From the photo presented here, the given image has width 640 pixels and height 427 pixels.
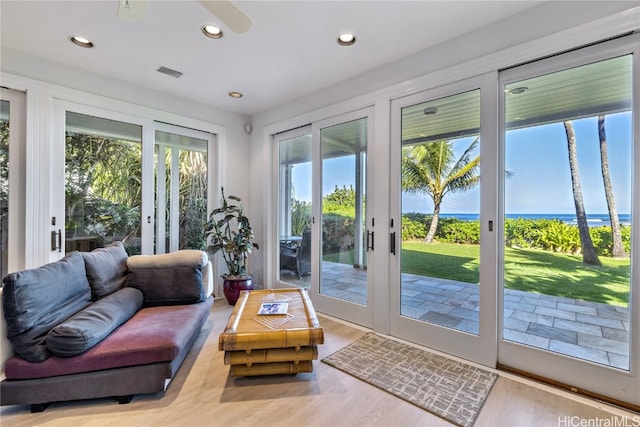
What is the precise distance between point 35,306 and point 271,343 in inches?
57.3

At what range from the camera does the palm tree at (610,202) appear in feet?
6.13

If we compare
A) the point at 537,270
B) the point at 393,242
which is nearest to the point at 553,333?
the point at 537,270

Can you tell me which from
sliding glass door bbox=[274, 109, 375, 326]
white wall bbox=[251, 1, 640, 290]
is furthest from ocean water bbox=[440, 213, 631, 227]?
sliding glass door bbox=[274, 109, 375, 326]

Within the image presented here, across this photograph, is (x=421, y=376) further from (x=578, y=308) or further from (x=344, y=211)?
(x=344, y=211)

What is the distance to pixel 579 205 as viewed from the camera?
2010 mm

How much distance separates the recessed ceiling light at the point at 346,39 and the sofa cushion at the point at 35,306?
277cm

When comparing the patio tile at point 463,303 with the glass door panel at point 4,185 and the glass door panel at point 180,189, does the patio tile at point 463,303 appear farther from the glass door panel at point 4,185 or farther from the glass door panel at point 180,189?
the glass door panel at point 4,185

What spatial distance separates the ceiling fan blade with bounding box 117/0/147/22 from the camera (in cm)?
134

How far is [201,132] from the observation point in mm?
4027

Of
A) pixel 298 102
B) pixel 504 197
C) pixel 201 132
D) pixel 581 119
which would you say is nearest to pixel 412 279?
pixel 504 197

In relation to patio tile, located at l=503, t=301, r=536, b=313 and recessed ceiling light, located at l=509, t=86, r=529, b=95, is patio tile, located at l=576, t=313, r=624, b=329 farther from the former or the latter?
recessed ceiling light, located at l=509, t=86, r=529, b=95

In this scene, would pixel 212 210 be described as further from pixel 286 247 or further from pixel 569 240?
pixel 569 240

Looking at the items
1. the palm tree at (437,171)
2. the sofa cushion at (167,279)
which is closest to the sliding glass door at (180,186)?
the sofa cushion at (167,279)

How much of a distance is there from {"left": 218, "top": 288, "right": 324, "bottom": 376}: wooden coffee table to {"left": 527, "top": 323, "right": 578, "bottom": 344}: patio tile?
161 cm
